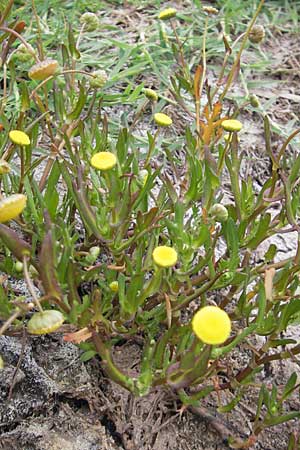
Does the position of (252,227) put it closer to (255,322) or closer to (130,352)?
(255,322)

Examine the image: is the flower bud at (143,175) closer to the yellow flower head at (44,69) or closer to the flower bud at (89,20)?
the yellow flower head at (44,69)

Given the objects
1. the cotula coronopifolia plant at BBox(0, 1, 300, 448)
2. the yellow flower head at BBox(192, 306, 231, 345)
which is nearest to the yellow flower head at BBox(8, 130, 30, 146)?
the cotula coronopifolia plant at BBox(0, 1, 300, 448)

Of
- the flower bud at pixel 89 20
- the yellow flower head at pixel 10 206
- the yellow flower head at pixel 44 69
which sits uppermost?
the yellow flower head at pixel 44 69

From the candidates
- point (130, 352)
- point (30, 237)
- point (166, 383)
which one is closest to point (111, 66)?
point (30, 237)

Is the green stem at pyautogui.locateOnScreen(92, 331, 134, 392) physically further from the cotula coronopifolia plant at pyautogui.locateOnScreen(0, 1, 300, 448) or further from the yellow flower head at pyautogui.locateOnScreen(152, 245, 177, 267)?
the yellow flower head at pyautogui.locateOnScreen(152, 245, 177, 267)

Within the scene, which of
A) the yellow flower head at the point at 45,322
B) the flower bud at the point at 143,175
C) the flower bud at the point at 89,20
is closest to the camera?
the yellow flower head at the point at 45,322

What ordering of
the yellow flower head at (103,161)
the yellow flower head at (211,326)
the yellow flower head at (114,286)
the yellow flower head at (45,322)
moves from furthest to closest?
the yellow flower head at (114,286) → the yellow flower head at (103,161) → the yellow flower head at (45,322) → the yellow flower head at (211,326)

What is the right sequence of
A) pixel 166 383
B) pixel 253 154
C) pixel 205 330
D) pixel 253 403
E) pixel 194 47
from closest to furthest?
pixel 205 330 < pixel 166 383 < pixel 253 403 < pixel 253 154 < pixel 194 47

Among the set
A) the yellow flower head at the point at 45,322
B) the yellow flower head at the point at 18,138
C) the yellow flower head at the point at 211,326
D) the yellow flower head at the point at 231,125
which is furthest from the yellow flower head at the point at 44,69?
the yellow flower head at the point at 211,326
